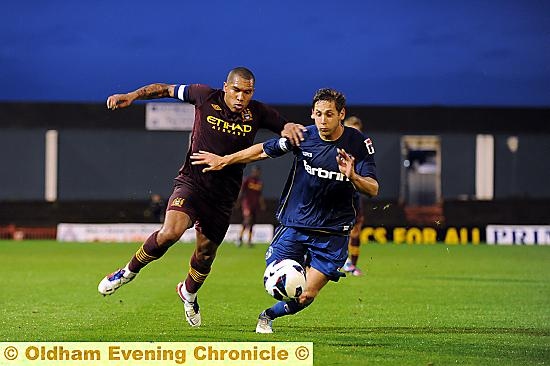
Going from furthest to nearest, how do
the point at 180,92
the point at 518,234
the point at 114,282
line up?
the point at 518,234 → the point at 180,92 → the point at 114,282

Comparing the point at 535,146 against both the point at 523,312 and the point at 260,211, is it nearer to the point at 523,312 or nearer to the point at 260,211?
the point at 260,211

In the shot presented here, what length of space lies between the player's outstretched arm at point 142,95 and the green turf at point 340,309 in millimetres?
2055

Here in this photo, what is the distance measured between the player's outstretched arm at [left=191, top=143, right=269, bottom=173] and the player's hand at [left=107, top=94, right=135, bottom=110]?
0.77 meters

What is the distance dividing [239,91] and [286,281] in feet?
6.63

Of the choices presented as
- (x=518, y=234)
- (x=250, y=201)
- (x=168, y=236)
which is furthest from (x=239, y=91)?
(x=518, y=234)

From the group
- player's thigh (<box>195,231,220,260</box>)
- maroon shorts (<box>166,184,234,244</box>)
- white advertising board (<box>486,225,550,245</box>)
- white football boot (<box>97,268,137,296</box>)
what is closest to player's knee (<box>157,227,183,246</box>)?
maroon shorts (<box>166,184,234,244</box>)

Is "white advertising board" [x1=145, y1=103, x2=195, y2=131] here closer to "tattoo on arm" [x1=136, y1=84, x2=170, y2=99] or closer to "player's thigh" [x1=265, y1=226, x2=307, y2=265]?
"tattoo on arm" [x1=136, y1=84, x2=170, y2=99]

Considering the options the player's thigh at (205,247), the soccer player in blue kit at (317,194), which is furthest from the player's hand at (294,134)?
the player's thigh at (205,247)

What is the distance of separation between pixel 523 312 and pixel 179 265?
9.23 metres

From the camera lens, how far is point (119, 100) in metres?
9.62

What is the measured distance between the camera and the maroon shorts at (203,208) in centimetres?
992

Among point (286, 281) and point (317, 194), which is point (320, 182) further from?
point (286, 281)

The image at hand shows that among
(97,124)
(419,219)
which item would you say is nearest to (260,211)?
(419,219)

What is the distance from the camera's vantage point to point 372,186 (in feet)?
27.6
